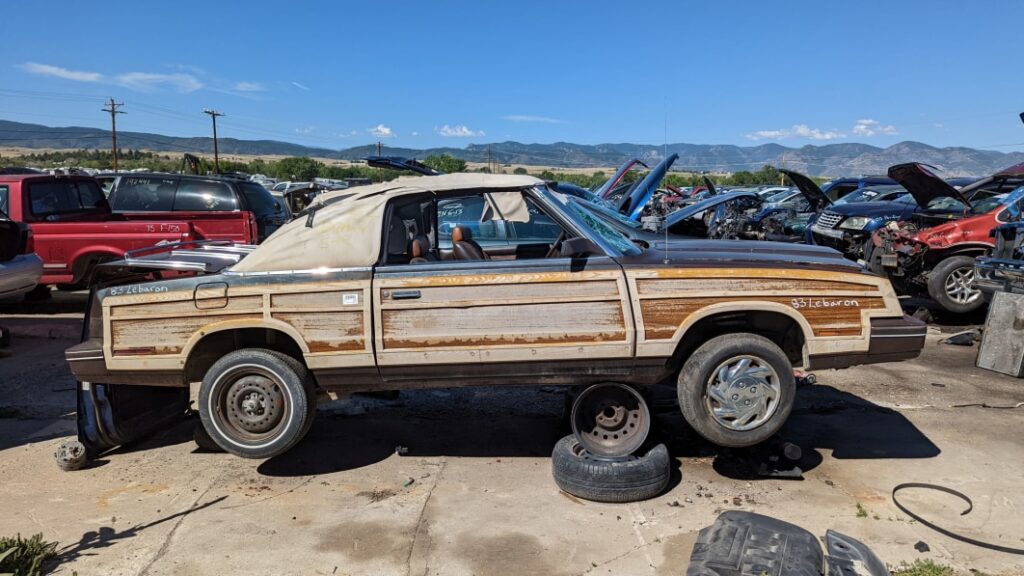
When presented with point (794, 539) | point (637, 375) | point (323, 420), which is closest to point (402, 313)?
point (637, 375)

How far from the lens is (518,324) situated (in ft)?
13.8

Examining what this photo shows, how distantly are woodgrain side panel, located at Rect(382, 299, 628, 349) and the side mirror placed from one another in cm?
30

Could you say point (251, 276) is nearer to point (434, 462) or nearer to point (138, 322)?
point (138, 322)

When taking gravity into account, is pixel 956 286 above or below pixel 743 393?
above

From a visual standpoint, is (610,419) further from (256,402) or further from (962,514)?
(256,402)

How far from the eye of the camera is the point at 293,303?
14.0ft

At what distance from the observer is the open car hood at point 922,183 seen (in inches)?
354

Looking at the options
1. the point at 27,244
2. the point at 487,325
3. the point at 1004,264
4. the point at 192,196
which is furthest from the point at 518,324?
the point at 192,196

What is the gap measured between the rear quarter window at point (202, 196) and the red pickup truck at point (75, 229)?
42 cm

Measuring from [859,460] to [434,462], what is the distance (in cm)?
286

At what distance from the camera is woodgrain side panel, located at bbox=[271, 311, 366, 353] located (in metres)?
4.25

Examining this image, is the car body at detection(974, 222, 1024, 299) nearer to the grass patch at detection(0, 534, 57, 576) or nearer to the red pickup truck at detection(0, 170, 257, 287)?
the grass patch at detection(0, 534, 57, 576)

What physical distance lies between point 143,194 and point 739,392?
395 inches

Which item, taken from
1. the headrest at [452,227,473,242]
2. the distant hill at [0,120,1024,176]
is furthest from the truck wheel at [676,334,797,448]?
the distant hill at [0,120,1024,176]
